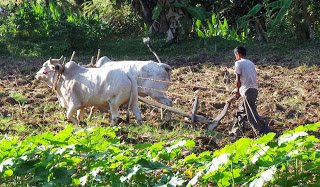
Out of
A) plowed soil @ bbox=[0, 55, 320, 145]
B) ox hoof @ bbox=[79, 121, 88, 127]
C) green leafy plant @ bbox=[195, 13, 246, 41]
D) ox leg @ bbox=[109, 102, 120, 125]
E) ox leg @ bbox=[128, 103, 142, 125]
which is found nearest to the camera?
ox leg @ bbox=[109, 102, 120, 125]

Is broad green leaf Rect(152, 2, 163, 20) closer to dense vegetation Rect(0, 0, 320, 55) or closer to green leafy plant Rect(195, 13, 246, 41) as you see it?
dense vegetation Rect(0, 0, 320, 55)

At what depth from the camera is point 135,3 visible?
20062mm

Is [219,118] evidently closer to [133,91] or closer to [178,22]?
[133,91]

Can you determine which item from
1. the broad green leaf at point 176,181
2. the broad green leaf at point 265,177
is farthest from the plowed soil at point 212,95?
the broad green leaf at point 265,177

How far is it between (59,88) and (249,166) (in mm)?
5397

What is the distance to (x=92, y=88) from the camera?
31.6 ft

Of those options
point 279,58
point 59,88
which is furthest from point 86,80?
point 279,58

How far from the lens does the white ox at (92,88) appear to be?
31.0ft

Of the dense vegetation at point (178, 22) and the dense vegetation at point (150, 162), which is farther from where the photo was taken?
the dense vegetation at point (178, 22)

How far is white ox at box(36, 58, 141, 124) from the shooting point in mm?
9438

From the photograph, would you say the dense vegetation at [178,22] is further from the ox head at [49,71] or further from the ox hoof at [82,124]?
the ox hoof at [82,124]

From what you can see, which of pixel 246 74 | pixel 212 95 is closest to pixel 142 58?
pixel 212 95

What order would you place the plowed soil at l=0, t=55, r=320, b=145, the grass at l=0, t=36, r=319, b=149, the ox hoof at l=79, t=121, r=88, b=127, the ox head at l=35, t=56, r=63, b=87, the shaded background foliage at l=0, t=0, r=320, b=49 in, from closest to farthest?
the grass at l=0, t=36, r=319, b=149 < the ox hoof at l=79, t=121, r=88, b=127 < the plowed soil at l=0, t=55, r=320, b=145 < the ox head at l=35, t=56, r=63, b=87 < the shaded background foliage at l=0, t=0, r=320, b=49

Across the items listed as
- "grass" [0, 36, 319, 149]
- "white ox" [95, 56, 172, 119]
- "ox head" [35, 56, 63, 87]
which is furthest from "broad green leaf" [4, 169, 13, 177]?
"white ox" [95, 56, 172, 119]
